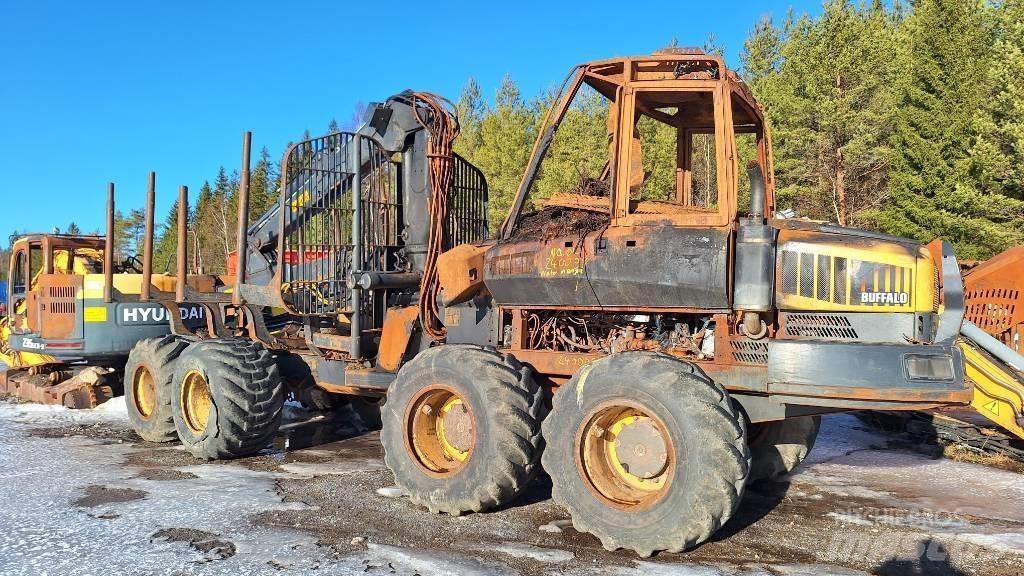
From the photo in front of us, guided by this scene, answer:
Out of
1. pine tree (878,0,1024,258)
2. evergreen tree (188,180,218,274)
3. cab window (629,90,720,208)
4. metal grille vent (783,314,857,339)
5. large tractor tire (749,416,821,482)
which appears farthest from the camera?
evergreen tree (188,180,218,274)

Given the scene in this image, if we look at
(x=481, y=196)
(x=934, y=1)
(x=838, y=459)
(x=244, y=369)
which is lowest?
(x=838, y=459)

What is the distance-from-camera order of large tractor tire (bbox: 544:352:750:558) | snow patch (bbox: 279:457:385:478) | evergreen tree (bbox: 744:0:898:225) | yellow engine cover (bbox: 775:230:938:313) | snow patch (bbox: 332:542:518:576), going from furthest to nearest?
evergreen tree (bbox: 744:0:898:225) → snow patch (bbox: 279:457:385:478) → yellow engine cover (bbox: 775:230:938:313) → large tractor tire (bbox: 544:352:750:558) → snow patch (bbox: 332:542:518:576)

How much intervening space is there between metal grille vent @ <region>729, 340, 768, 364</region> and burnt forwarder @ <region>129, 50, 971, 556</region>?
20mm

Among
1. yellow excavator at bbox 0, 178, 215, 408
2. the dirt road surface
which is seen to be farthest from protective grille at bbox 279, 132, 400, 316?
yellow excavator at bbox 0, 178, 215, 408

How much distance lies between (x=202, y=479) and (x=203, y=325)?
4.57 metres

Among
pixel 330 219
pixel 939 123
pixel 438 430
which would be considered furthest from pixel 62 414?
pixel 939 123

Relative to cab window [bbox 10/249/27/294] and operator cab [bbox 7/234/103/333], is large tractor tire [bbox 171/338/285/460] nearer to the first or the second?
operator cab [bbox 7/234/103/333]

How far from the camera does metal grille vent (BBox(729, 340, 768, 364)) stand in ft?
17.2

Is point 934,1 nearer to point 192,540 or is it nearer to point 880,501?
point 880,501

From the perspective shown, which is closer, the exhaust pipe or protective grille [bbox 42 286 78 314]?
the exhaust pipe

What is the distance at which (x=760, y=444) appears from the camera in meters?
6.87

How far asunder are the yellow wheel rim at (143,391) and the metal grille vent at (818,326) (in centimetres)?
720

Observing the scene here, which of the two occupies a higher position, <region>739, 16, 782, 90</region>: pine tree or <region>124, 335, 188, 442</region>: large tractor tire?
<region>739, 16, 782, 90</region>: pine tree

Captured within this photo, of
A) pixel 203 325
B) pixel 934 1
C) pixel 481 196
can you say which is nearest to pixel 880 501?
pixel 481 196
